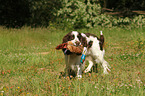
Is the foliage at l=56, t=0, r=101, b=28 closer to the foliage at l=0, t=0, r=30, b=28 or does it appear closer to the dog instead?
the foliage at l=0, t=0, r=30, b=28

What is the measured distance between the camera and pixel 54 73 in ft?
16.9

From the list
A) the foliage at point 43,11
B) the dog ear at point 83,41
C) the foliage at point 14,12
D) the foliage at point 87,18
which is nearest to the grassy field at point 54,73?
the dog ear at point 83,41

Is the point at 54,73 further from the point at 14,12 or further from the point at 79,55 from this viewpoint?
the point at 14,12

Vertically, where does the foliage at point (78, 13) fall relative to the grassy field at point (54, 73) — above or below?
above

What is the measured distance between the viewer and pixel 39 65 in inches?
244

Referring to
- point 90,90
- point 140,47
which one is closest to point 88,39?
point 90,90

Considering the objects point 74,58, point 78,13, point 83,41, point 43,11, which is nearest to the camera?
point 74,58

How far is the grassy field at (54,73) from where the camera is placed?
11.4 feet

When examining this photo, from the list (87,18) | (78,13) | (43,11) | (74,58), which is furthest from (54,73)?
(43,11)

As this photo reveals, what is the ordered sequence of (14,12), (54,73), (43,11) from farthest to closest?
(14,12) < (43,11) < (54,73)

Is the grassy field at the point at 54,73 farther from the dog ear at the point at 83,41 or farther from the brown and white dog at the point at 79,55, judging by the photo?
the dog ear at the point at 83,41

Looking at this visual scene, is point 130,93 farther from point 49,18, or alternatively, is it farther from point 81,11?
point 49,18

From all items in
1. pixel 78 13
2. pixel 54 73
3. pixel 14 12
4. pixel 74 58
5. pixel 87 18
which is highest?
pixel 14 12

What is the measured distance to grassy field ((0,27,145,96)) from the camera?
347 cm
